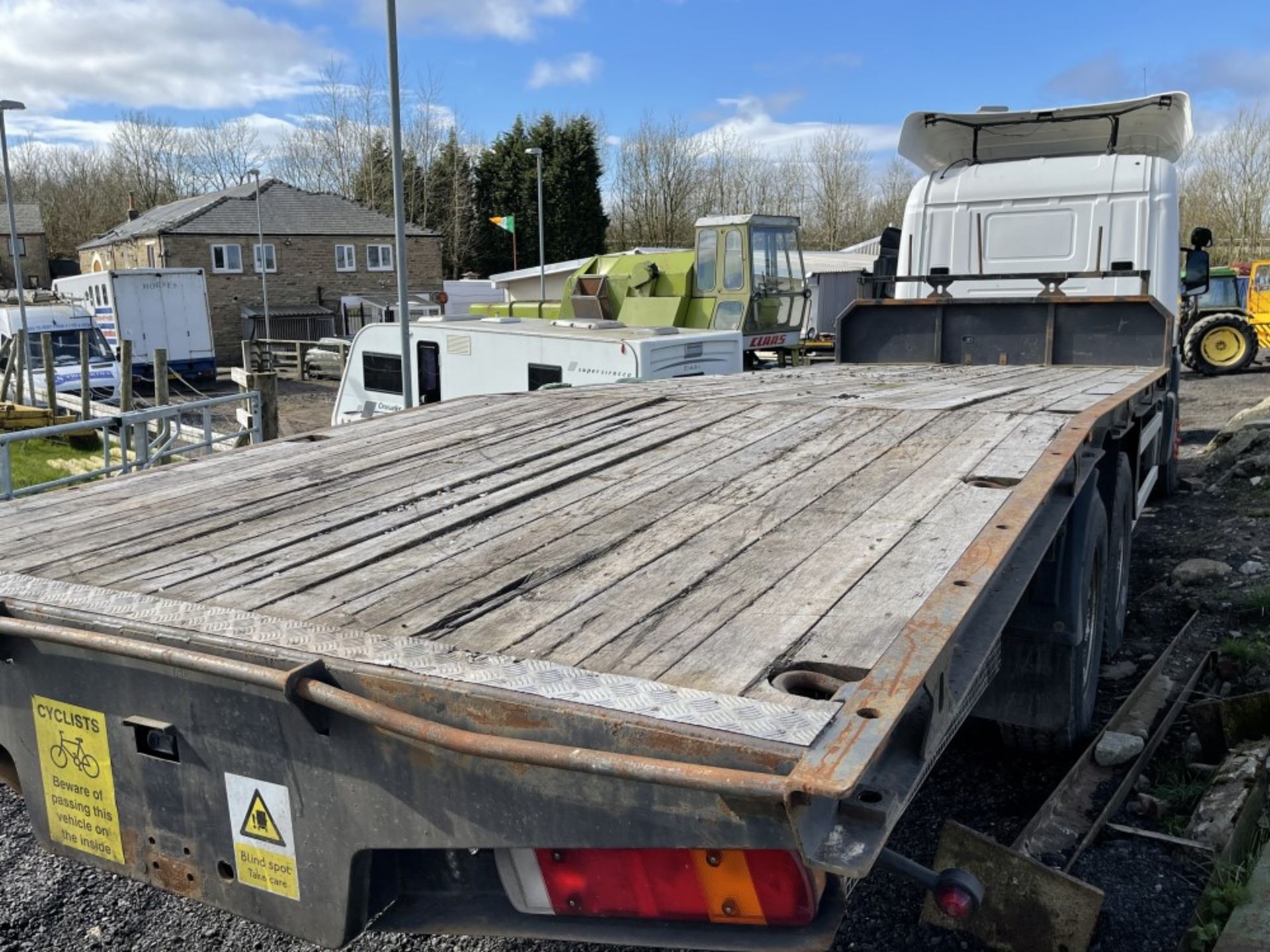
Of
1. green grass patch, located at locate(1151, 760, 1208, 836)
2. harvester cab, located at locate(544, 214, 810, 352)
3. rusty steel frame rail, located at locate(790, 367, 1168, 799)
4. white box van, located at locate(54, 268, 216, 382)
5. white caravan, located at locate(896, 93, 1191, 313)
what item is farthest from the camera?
white box van, located at locate(54, 268, 216, 382)

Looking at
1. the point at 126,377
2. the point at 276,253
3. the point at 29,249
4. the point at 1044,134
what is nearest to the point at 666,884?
the point at 1044,134

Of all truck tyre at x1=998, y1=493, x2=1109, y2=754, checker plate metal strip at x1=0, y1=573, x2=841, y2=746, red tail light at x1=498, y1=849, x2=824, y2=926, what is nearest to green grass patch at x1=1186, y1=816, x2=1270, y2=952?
truck tyre at x1=998, y1=493, x2=1109, y2=754

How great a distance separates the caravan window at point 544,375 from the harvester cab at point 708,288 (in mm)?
5705

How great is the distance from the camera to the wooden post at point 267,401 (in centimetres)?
1117

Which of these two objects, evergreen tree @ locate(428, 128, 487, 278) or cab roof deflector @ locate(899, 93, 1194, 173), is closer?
cab roof deflector @ locate(899, 93, 1194, 173)

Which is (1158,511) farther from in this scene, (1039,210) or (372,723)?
(372,723)

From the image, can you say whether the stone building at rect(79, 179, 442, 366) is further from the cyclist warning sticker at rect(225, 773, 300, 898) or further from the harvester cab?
the cyclist warning sticker at rect(225, 773, 300, 898)

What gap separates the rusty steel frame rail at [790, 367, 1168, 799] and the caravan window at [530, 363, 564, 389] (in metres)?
7.57

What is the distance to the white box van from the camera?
91.7 feet

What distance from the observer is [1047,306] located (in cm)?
733

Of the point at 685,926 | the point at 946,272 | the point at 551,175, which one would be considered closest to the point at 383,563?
the point at 685,926

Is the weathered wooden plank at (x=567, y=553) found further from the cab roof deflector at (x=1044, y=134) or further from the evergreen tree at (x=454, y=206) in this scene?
the evergreen tree at (x=454, y=206)

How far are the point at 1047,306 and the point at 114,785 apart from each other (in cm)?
676

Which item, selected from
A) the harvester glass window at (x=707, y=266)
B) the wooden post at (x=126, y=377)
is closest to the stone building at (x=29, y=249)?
the wooden post at (x=126, y=377)
